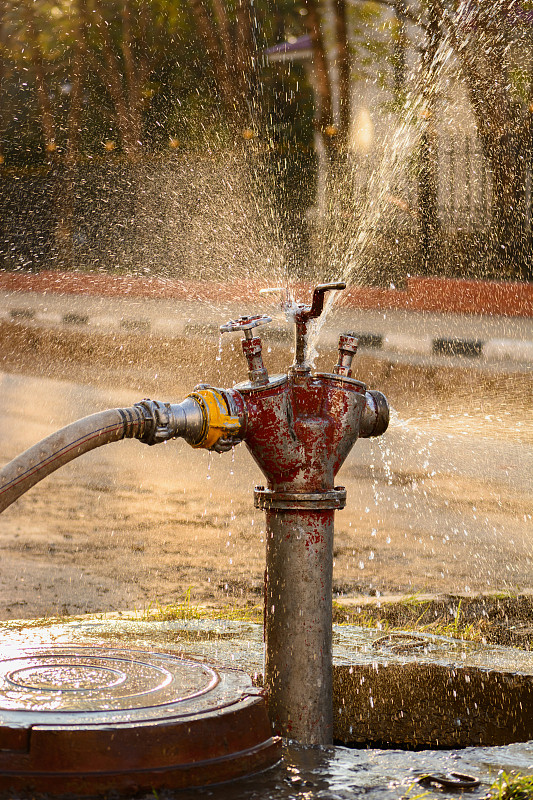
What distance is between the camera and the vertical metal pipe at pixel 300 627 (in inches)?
73.8

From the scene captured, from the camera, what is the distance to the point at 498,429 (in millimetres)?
9961

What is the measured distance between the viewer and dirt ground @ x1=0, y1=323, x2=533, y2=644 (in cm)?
444

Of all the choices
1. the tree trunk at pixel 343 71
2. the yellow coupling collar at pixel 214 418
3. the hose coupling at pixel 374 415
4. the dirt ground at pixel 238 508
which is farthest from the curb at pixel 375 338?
the yellow coupling collar at pixel 214 418

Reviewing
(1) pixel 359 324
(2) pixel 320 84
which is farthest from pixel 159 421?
(2) pixel 320 84

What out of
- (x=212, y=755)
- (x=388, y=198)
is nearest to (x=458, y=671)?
(x=212, y=755)

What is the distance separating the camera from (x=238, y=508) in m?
6.09

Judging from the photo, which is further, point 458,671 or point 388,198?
point 388,198

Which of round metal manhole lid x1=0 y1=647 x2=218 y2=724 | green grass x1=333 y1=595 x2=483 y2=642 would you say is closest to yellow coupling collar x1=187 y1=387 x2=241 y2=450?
round metal manhole lid x1=0 y1=647 x2=218 y2=724

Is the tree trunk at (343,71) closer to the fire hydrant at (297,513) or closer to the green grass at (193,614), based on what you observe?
the green grass at (193,614)

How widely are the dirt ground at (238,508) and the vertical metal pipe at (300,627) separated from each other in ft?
5.80

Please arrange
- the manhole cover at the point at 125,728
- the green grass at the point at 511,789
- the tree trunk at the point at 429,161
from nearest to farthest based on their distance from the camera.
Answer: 1. the manhole cover at the point at 125,728
2. the green grass at the point at 511,789
3. the tree trunk at the point at 429,161

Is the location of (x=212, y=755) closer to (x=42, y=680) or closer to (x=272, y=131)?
(x=42, y=680)

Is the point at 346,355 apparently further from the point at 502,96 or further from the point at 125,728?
the point at 502,96

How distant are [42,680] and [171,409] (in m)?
0.50
